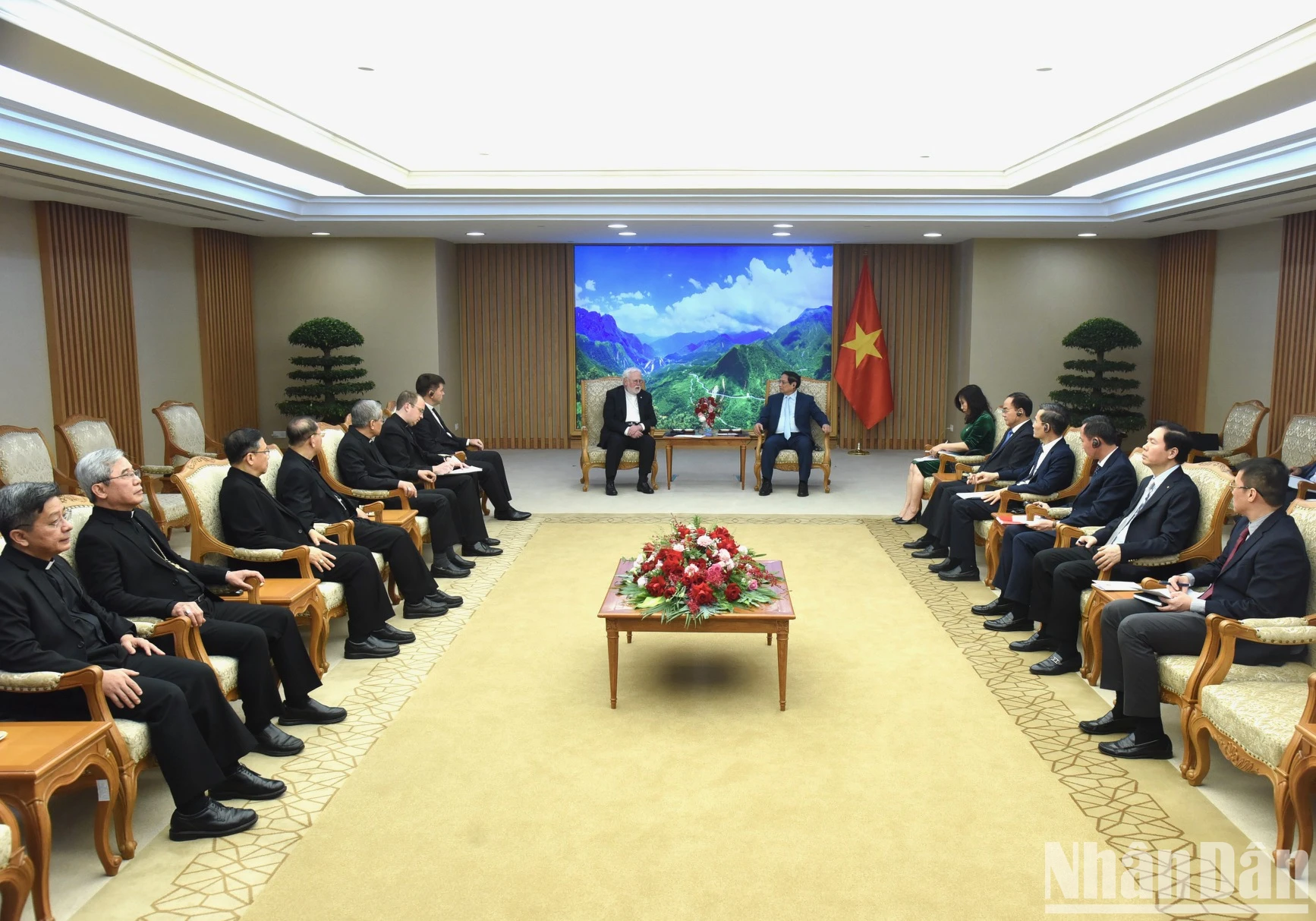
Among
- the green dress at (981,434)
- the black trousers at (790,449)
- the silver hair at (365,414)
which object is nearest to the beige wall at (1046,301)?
the black trousers at (790,449)

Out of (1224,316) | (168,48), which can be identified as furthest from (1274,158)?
(168,48)

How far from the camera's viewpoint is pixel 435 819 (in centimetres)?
397

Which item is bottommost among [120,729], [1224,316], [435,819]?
[435,819]

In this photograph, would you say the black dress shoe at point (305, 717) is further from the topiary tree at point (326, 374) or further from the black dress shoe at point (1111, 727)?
the topiary tree at point (326, 374)

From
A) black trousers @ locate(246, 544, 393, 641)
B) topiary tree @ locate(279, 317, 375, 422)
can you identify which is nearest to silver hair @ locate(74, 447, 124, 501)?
black trousers @ locate(246, 544, 393, 641)

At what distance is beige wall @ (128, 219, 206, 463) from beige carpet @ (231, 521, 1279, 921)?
6943 millimetres

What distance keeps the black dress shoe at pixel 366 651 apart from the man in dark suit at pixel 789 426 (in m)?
5.89

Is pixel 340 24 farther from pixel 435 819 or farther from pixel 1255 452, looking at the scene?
pixel 1255 452

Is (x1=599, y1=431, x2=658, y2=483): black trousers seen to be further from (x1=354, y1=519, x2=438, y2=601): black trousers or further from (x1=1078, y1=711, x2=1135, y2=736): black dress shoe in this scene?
(x1=1078, y1=711, x2=1135, y2=736): black dress shoe

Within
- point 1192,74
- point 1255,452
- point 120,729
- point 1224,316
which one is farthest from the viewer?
point 1224,316

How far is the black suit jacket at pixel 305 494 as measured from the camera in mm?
6184

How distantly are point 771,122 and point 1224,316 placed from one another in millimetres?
6932

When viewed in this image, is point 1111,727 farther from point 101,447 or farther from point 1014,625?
point 101,447

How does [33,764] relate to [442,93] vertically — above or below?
below
